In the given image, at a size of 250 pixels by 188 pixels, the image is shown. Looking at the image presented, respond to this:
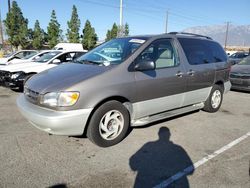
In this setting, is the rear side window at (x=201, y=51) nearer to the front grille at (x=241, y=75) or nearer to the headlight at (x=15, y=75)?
the front grille at (x=241, y=75)

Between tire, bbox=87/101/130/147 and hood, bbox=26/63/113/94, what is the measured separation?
54cm

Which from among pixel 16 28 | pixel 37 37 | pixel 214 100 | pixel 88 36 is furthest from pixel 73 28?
pixel 214 100

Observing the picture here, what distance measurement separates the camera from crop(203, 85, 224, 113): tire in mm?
5763

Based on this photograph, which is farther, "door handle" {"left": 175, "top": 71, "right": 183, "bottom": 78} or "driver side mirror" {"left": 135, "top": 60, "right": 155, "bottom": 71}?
"door handle" {"left": 175, "top": 71, "right": 183, "bottom": 78}

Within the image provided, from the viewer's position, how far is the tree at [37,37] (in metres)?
45.2

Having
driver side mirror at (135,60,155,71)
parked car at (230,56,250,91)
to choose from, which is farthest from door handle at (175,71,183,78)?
parked car at (230,56,250,91)

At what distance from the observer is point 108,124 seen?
385cm

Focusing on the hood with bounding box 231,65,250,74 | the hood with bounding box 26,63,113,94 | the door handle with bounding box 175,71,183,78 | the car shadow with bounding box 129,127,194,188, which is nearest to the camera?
the car shadow with bounding box 129,127,194,188

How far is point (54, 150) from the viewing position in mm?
3705

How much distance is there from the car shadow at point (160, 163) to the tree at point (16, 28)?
4358 cm

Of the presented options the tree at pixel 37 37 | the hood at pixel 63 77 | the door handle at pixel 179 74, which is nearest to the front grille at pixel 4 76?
the hood at pixel 63 77

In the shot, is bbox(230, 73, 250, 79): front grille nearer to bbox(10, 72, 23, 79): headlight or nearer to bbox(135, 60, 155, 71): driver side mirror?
bbox(135, 60, 155, 71): driver side mirror

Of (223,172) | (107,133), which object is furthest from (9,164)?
(223,172)

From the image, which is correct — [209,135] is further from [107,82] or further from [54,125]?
[54,125]
